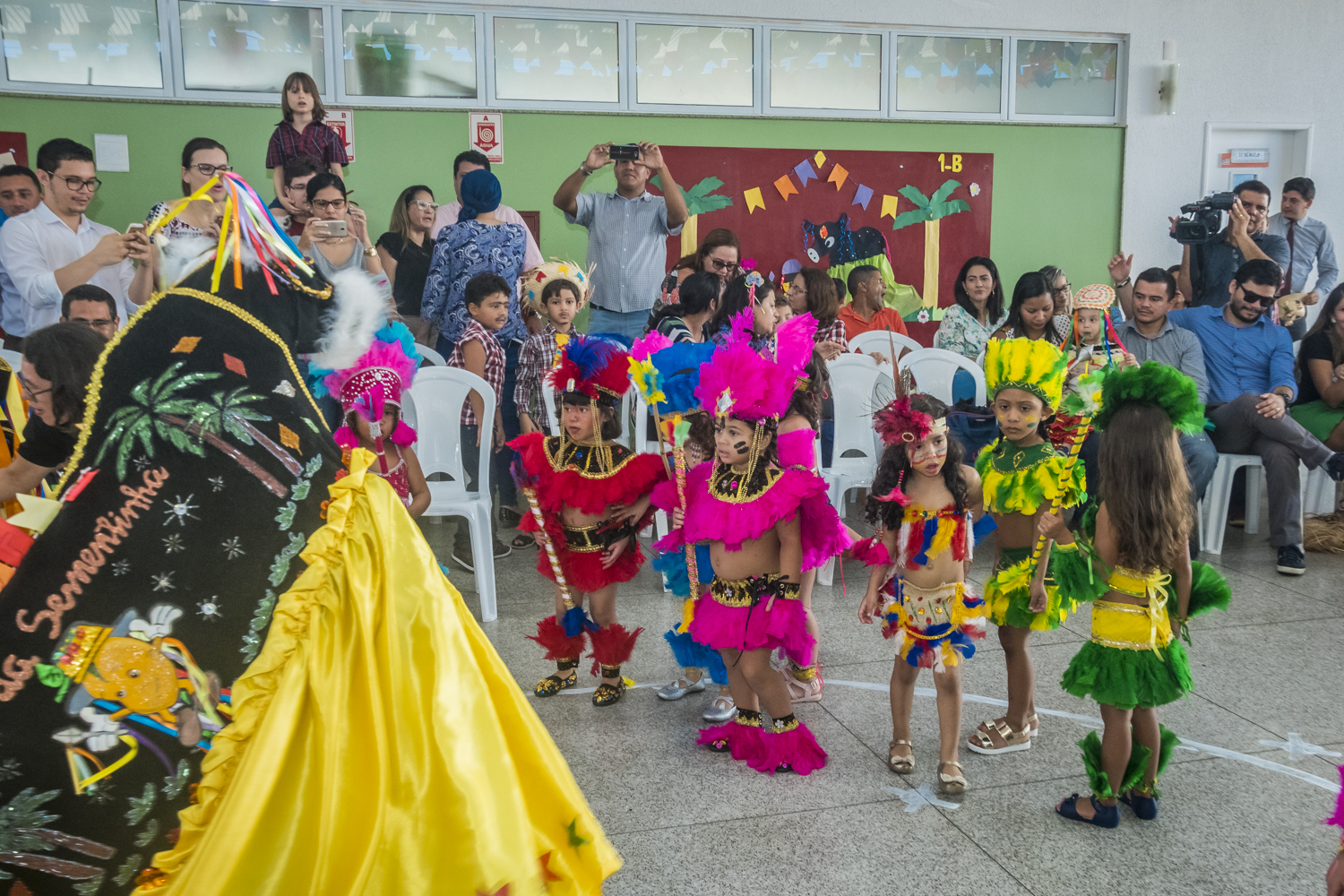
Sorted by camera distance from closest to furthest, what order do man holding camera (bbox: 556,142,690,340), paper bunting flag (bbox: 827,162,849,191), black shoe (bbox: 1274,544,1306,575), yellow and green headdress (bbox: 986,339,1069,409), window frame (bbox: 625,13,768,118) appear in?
1. yellow and green headdress (bbox: 986,339,1069,409)
2. black shoe (bbox: 1274,544,1306,575)
3. man holding camera (bbox: 556,142,690,340)
4. window frame (bbox: 625,13,768,118)
5. paper bunting flag (bbox: 827,162,849,191)

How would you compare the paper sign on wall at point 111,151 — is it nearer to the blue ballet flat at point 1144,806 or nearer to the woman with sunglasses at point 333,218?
the woman with sunglasses at point 333,218

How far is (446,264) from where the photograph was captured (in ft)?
17.7

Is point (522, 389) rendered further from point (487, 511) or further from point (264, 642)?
point (264, 642)

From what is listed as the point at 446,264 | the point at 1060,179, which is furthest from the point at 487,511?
the point at 1060,179

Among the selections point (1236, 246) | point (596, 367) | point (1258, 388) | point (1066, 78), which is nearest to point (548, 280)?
point (596, 367)

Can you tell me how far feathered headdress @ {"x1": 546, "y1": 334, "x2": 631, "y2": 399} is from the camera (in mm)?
3248

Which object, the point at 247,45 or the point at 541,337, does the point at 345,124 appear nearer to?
the point at 247,45

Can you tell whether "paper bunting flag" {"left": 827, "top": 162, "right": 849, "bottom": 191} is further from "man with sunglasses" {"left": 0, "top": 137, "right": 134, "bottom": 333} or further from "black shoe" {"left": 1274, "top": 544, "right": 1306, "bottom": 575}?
"man with sunglasses" {"left": 0, "top": 137, "right": 134, "bottom": 333}

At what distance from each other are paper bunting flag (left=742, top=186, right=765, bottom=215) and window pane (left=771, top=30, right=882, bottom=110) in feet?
2.38

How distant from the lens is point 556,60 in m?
7.47

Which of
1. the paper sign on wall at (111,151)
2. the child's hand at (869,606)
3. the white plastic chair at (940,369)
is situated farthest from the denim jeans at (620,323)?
the paper sign on wall at (111,151)

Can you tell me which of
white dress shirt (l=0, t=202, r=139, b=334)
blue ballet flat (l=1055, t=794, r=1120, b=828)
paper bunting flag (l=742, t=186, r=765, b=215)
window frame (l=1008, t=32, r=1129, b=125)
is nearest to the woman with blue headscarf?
white dress shirt (l=0, t=202, r=139, b=334)

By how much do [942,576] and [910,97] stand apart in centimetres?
661

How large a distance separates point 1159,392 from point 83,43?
7193 mm
